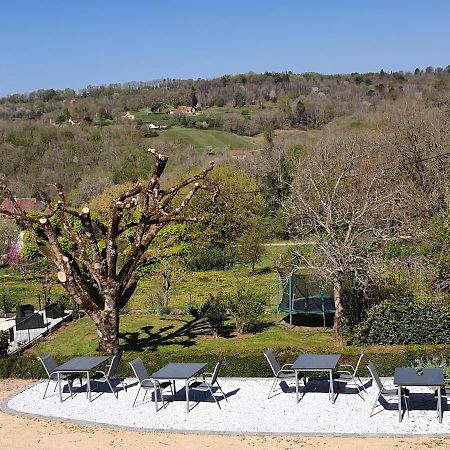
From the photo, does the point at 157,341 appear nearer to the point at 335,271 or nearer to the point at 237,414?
the point at 335,271

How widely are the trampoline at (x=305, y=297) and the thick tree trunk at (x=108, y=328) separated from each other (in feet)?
19.3

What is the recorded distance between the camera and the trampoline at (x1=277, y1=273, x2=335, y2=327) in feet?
67.6

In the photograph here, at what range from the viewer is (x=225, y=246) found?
44188mm

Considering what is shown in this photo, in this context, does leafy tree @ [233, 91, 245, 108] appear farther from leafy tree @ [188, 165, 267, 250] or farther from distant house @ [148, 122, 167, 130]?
leafy tree @ [188, 165, 267, 250]

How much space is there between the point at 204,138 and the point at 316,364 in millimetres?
87175

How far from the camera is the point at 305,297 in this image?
70.1 feet

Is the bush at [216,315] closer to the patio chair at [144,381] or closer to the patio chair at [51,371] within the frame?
the patio chair at [51,371]

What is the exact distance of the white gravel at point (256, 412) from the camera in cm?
1030

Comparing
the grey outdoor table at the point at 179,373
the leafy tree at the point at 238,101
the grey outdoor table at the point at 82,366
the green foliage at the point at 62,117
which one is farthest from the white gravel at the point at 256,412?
the leafy tree at the point at 238,101

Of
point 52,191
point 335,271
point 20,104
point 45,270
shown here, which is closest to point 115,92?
point 20,104

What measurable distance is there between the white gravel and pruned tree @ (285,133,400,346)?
486 centimetres

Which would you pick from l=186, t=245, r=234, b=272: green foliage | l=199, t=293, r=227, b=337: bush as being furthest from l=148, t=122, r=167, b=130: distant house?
l=199, t=293, r=227, b=337: bush

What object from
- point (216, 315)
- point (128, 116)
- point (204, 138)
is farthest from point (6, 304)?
point (128, 116)

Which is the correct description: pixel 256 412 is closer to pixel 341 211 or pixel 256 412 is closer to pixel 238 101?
pixel 341 211
